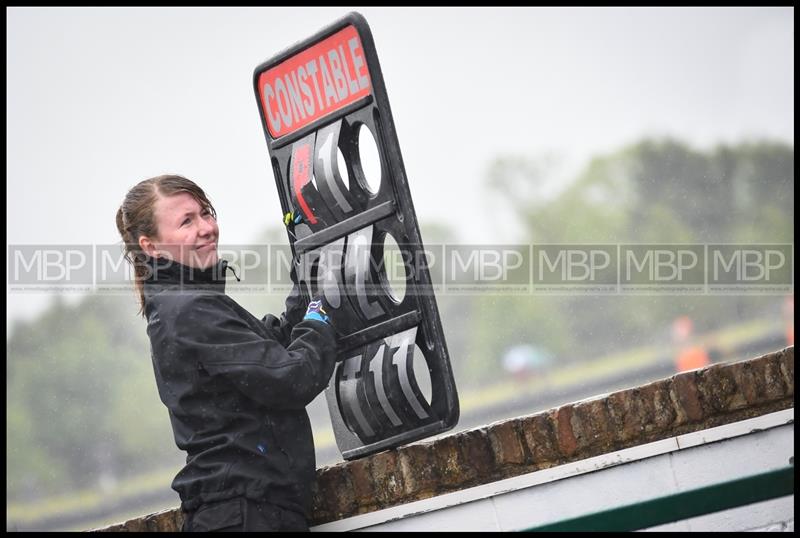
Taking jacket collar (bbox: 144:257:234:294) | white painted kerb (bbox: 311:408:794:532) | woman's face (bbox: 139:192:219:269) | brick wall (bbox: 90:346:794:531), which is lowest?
white painted kerb (bbox: 311:408:794:532)

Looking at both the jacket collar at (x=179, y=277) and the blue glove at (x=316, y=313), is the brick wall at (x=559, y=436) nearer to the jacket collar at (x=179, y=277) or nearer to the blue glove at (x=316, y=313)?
the blue glove at (x=316, y=313)

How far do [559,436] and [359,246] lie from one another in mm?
912

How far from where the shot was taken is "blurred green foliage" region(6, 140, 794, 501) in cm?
5106

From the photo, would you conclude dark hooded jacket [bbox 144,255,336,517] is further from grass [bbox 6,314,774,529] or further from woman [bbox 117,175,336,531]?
grass [bbox 6,314,774,529]

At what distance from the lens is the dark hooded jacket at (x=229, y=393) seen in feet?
9.13

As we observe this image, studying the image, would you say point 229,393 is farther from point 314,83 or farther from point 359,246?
point 314,83

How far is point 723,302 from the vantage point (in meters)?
58.9

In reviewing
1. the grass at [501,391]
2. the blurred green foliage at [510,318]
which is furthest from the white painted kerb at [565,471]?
the blurred green foliage at [510,318]

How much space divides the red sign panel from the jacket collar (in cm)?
75

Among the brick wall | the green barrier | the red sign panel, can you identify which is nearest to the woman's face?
the red sign panel

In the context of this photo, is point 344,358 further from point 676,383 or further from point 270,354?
point 676,383

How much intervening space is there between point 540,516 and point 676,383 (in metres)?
0.56

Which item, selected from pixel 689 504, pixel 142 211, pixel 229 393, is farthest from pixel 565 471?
pixel 142 211

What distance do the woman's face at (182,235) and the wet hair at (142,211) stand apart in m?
0.02
